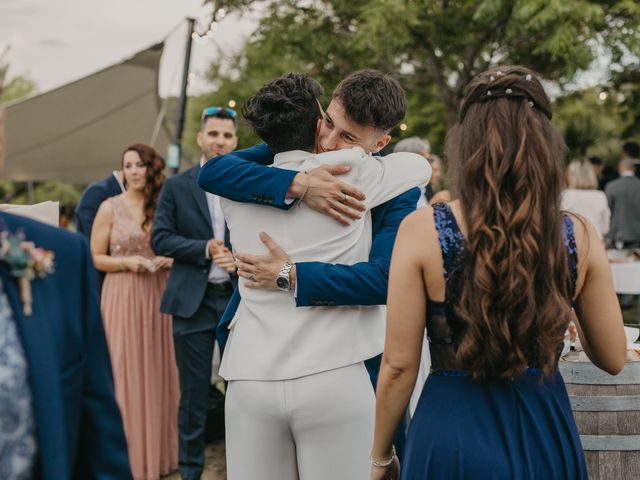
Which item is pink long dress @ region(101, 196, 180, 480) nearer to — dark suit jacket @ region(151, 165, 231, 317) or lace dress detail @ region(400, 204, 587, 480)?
dark suit jacket @ region(151, 165, 231, 317)

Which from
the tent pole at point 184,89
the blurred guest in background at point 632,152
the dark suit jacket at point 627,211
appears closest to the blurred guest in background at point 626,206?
the dark suit jacket at point 627,211

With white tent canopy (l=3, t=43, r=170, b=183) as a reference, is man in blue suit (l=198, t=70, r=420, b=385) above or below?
below

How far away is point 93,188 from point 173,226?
53.9 inches

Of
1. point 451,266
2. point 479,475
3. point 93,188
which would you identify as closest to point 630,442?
point 479,475

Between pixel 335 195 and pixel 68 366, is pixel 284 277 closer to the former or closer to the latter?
pixel 335 195

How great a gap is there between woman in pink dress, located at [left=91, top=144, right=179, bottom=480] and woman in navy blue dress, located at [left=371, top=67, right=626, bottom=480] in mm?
3600

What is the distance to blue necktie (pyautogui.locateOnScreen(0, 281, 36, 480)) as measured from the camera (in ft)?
4.50

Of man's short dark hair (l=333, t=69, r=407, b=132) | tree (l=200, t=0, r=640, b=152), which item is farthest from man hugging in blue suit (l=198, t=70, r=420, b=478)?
tree (l=200, t=0, r=640, b=152)

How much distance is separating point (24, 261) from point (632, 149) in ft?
36.1

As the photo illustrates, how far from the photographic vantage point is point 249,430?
243 cm

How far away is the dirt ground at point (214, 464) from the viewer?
518cm

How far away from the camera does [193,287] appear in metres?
4.77

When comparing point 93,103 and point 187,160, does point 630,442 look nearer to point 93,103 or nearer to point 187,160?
point 93,103

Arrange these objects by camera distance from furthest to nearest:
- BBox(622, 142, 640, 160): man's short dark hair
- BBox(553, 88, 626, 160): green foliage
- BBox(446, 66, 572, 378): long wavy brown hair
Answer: BBox(553, 88, 626, 160): green foliage
BBox(622, 142, 640, 160): man's short dark hair
BBox(446, 66, 572, 378): long wavy brown hair
